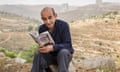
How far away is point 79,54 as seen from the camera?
42.0 ft

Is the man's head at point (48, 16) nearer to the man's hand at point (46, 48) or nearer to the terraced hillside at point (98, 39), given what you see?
the man's hand at point (46, 48)

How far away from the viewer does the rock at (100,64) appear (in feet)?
30.1

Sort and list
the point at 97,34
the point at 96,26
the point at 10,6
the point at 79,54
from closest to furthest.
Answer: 1. the point at 79,54
2. the point at 97,34
3. the point at 96,26
4. the point at 10,6

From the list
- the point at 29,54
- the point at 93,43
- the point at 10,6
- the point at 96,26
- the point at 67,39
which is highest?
the point at 67,39

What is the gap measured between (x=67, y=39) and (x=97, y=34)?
1293 centimetres

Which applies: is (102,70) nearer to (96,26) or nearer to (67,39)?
(67,39)

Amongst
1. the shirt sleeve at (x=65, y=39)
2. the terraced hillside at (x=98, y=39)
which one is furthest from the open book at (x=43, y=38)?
the terraced hillside at (x=98, y=39)

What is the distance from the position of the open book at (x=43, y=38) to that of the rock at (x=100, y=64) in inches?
113

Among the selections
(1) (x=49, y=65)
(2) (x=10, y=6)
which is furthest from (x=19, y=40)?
(2) (x=10, y=6)

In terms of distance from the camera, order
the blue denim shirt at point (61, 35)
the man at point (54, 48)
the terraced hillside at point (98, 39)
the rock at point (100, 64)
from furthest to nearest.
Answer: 1. the terraced hillside at point (98, 39)
2. the rock at point (100, 64)
3. the blue denim shirt at point (61, 35)
4. the man at point (54, 48)

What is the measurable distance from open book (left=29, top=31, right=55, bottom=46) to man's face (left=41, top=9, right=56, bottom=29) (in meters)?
0.26

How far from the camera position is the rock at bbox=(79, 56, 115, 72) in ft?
30.1

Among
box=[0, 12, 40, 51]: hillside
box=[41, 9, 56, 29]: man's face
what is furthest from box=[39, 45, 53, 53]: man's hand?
box=[0, 12, 40, 51]: hillside

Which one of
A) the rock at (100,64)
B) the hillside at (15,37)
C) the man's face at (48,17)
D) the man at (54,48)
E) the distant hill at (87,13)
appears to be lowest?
the distant hill at (87,13)
